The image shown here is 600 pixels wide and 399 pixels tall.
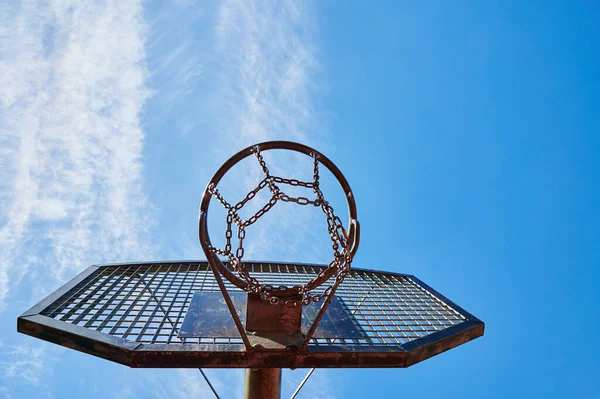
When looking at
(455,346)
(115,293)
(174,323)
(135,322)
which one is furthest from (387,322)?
(115,293)

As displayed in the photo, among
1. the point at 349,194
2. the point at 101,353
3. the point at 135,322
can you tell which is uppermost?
the point at 349,194

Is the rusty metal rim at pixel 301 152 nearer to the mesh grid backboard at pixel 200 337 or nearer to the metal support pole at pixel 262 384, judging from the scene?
the mesh grid backboard at pixel 200 337

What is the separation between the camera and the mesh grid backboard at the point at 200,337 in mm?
3910

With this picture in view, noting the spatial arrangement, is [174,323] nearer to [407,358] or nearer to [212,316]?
[212,316]

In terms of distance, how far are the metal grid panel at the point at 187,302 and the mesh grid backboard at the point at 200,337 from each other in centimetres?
1

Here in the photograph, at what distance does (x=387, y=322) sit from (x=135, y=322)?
306 centimetres

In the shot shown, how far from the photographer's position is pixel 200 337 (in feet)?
13.8

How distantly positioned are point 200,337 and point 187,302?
157cm

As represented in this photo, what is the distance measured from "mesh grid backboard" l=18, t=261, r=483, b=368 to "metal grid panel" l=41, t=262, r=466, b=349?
13mm

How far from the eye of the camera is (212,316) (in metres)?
4.77

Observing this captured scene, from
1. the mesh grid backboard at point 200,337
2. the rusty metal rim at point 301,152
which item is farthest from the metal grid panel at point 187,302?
the rusty metal rim at point 301,152

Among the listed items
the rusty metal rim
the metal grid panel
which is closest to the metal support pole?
the metal grid panel

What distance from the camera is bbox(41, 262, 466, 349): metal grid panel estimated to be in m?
4.59

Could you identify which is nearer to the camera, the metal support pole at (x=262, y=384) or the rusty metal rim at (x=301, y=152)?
the rusty metal rim at (x=301, y=152)
